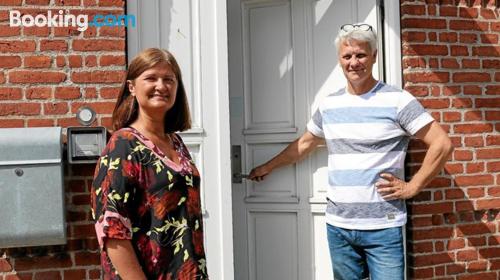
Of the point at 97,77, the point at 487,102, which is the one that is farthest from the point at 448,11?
the point at 97,77

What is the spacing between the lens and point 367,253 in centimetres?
351

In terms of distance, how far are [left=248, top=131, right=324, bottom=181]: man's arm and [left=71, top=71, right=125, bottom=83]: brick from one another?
43.2 inches

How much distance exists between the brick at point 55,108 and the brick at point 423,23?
2.16m

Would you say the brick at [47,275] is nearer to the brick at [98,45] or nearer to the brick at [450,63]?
the brick at [98,45]

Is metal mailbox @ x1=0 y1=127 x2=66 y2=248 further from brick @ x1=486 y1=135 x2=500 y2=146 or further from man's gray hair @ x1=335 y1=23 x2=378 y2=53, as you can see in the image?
brick @ x1=486 y1=135 x2=500 y2=146

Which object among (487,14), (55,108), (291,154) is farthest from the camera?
(487,14)

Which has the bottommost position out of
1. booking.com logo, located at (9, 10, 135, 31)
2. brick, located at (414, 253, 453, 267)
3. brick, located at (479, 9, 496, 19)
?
brick, located at (414, 253, 453, 267)

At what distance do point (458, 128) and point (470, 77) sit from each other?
36 centimetres

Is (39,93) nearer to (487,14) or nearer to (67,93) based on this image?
(67,93)

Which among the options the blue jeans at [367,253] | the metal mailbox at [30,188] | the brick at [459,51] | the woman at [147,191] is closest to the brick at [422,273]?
the blue jeans at [367,253]

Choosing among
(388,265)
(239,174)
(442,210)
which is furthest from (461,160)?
(239,174)

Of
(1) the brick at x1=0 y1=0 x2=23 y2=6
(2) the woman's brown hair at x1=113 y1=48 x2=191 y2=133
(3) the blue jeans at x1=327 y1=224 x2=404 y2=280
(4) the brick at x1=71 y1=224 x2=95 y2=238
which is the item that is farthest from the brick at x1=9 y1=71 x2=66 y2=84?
(3) the blue jeans at x1=327 y1=224 x2=404 y2=280

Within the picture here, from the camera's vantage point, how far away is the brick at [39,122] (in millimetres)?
3537

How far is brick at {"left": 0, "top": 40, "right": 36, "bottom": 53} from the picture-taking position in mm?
3520
